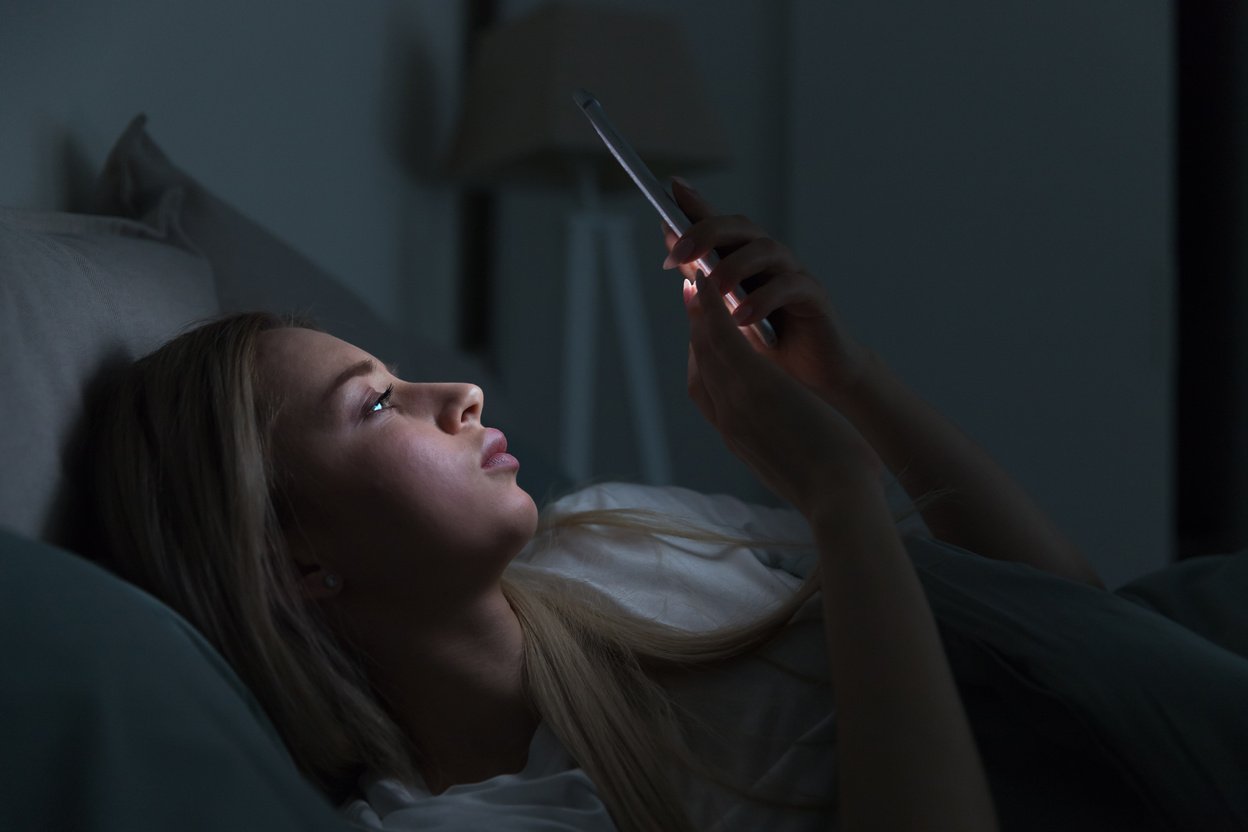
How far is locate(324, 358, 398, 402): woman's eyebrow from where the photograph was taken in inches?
30.8

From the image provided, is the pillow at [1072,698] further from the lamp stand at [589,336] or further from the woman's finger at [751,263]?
the lamp stand at [589,336]

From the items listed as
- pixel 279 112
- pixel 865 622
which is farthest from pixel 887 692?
pixel 279 112

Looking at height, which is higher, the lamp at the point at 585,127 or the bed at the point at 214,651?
the lamp at the point at 585,127

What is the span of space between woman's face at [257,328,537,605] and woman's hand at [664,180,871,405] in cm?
21

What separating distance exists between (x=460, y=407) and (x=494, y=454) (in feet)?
0.14

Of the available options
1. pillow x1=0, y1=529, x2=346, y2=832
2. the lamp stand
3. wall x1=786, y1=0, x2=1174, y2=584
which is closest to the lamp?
the lamp stand

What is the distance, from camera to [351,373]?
793mm

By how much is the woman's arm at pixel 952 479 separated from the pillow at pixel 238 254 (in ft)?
1.20

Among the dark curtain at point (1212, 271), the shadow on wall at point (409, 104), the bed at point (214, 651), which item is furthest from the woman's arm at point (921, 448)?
the dark curtain at point (1212, 271)

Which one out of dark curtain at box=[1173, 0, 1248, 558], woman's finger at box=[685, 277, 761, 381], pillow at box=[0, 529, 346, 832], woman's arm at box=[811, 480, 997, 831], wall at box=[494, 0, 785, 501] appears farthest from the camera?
wall at box=[494, 0, 785, 501]

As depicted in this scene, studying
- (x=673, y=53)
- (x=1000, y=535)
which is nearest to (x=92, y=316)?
(x=1000, y=535)

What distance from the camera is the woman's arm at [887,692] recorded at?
1.92 ft

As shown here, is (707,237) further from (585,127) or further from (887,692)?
(585,127)

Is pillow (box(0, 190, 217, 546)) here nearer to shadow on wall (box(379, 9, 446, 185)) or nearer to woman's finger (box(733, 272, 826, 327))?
woman's finger (box(733, 272, 826, 327))
